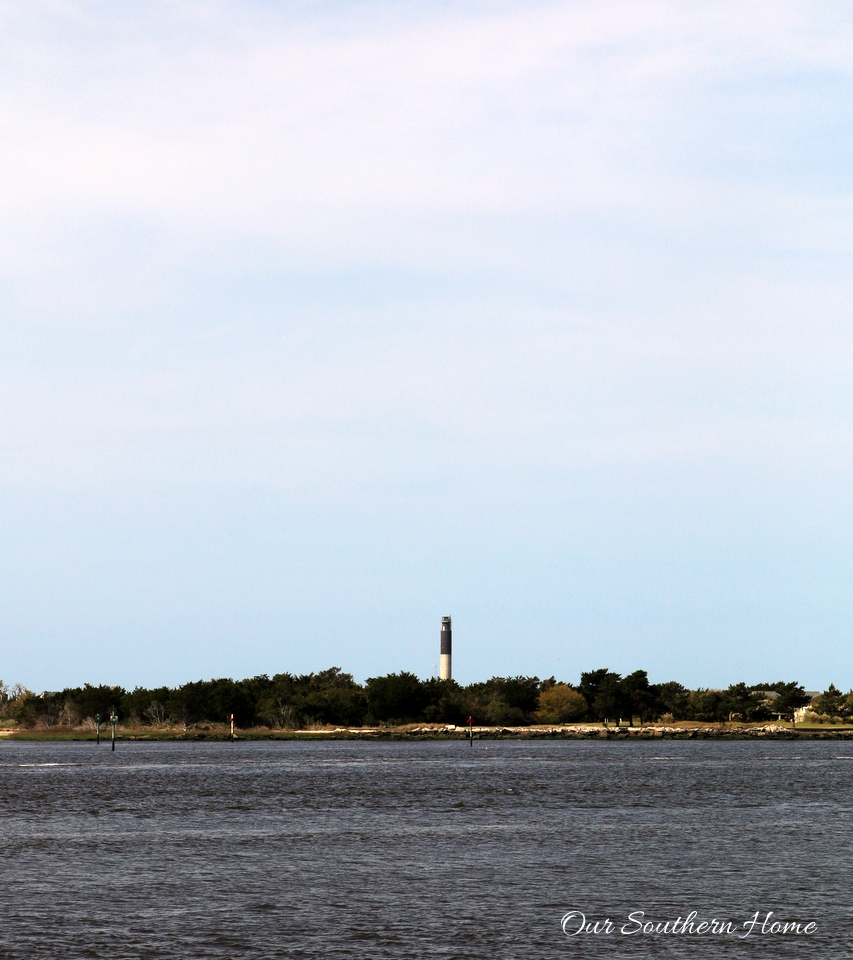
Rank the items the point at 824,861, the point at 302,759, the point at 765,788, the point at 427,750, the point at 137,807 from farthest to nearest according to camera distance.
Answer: the point at 427,750 < the point at 302,759 < the point at 765,788 < the point at 137,807 < the point at 824,861

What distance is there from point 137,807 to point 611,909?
4583 cm

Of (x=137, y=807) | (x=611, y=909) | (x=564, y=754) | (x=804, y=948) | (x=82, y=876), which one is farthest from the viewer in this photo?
(x=564, y=754)

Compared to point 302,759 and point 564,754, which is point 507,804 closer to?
point 302,759

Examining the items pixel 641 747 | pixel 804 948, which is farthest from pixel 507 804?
pixel 641 747

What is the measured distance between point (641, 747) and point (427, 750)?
35.1 meters

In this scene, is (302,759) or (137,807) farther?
(302,759)

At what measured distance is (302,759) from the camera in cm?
14775

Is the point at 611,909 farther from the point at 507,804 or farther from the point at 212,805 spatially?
the point at 212,805

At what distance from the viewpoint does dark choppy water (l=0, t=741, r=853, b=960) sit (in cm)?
3253

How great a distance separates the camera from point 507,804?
3004 inches

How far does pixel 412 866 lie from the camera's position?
46656 mm

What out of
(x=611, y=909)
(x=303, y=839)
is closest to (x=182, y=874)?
(x=303, y=839)

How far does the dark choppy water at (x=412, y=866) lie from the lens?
32.5 meters

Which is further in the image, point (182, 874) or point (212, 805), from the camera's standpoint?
point (212, 805)
